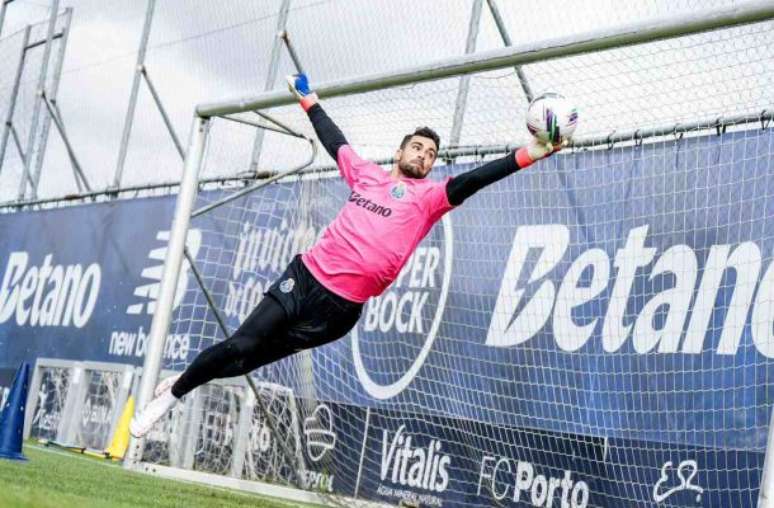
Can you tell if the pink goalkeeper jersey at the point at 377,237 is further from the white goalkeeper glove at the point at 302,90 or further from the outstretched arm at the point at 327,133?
the white goalkeeper glove at the point at 302,90

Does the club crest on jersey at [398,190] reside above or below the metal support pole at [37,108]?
below

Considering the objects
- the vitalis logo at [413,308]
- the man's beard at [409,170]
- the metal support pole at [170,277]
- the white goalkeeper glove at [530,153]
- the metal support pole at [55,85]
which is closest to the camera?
the white goalkeeper glove at [530,153]

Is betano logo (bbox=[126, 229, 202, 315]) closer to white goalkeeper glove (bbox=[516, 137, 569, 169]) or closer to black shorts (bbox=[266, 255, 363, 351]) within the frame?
black shorts (bbox=[266, 255, 363, 351])

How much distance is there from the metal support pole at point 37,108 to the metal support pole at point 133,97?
2.35 m

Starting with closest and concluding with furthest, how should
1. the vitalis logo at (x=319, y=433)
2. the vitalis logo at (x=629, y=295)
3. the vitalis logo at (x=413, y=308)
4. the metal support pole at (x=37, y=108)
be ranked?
the vitalis logo at (x=629, y=295) → the vitalis logo at (x=413, y=308) → the vitalis logo at (x=319, y=433) → the metal support pole at (x=37, y=108)

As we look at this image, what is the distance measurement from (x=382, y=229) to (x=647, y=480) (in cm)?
219

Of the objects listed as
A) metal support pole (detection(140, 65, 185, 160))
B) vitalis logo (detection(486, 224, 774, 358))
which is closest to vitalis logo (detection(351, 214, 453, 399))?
vitalis logo (detection(486, 224, 774, 358))

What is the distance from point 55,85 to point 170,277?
784cm

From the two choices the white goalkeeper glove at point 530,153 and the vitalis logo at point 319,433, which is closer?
the white goalkeeper glove at point 530,153

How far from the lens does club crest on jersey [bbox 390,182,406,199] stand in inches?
233

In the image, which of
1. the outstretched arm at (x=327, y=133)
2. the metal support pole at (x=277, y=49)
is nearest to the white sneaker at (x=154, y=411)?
the outstretched arm at (x=327, y=133)

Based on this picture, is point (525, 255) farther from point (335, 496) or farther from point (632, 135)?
point (335, 496)

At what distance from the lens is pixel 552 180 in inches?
310

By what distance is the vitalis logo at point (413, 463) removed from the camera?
782 cm
